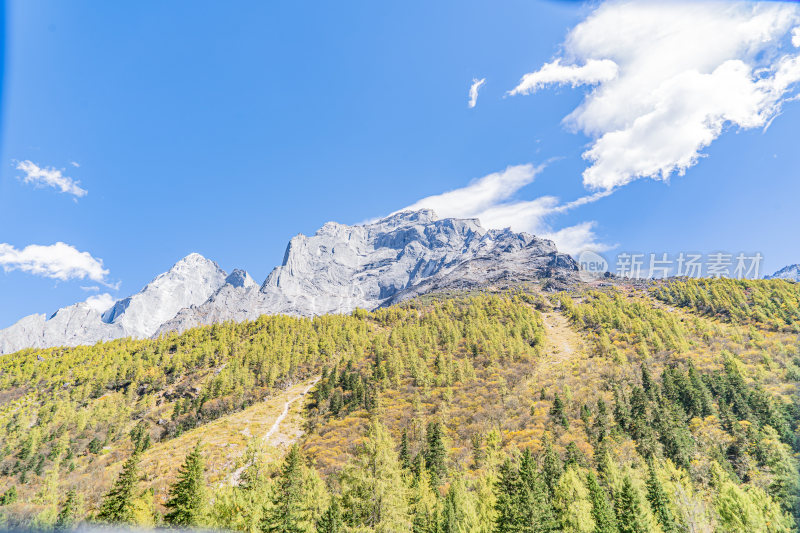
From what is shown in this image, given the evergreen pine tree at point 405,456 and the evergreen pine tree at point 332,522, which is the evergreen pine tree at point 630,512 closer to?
the evergreen pine tree at point 405,456

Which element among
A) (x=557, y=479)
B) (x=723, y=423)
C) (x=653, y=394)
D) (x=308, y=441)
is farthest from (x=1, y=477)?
(x=723, y=423)

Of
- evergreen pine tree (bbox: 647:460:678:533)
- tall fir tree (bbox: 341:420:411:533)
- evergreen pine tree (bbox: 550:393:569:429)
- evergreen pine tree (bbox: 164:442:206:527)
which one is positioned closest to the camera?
evergreen pine tree (bbox: 164:442:206:527)

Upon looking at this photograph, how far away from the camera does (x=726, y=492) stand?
39.2 m

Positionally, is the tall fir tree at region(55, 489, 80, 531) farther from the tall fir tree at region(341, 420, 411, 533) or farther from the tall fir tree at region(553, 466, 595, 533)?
the tall fir tree at region(553, 466, 595, 533)

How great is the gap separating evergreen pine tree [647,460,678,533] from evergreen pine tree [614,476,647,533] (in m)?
4.82

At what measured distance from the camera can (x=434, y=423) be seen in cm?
6550

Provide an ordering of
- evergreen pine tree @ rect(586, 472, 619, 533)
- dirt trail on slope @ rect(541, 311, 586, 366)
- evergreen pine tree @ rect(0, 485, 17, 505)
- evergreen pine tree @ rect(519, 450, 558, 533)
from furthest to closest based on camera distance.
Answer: dirt trail on slope @ rect(541, 311, 586, 366) < evergreen pine tree @ rect(0, 485, 17, 505) < evergreen pine tree @ rect(586, 472, 619, 533) < evergreen pine tree @ rect(519, 450, 558, 533)

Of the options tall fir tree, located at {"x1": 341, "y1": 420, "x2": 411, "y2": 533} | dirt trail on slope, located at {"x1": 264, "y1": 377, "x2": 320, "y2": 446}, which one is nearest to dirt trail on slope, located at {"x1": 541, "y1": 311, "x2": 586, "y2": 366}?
dirt trail on slope, located at {"x1": 264, "y1": 377, "x2": 320, "y2": 446}

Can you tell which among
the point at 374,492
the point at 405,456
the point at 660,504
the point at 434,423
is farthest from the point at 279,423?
the point at 660,504

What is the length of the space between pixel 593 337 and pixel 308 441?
318ft

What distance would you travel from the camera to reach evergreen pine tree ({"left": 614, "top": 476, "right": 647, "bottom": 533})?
38688mm

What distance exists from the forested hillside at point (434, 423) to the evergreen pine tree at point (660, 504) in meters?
0.21

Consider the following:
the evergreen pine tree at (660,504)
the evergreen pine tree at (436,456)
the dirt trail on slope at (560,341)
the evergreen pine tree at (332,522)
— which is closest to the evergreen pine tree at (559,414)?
the evergreen pine tree at (660,504)

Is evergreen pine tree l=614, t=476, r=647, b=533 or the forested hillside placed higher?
the forested hillside
